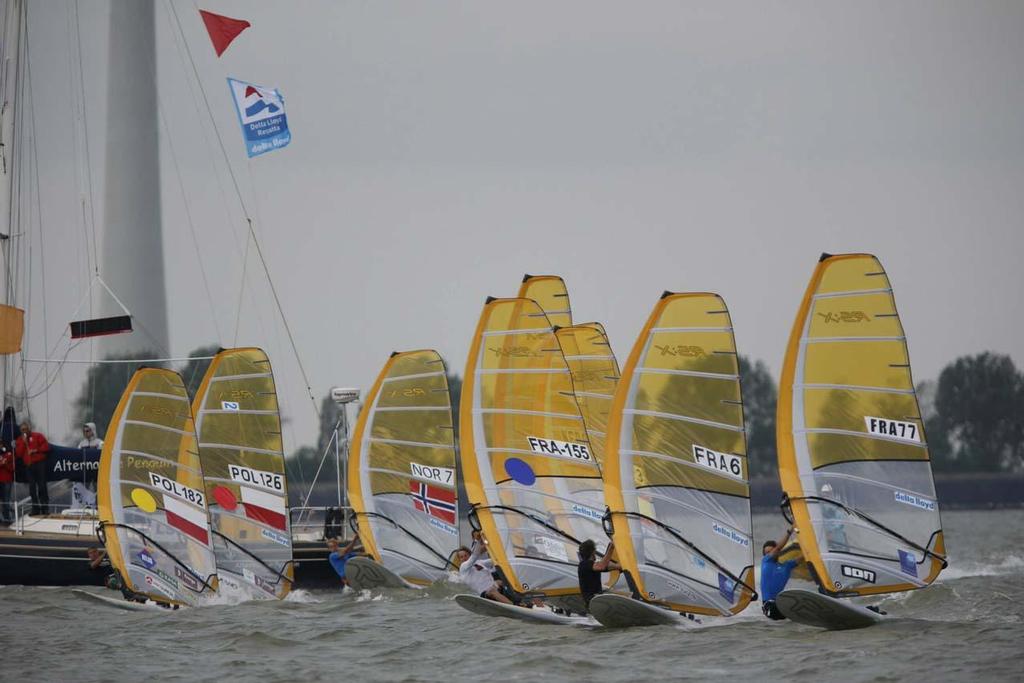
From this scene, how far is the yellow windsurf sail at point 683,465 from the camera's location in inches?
723

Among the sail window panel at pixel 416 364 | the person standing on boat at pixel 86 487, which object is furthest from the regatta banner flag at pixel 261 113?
the sail window panel at pixel 416 364

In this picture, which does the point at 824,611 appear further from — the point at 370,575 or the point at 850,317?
the point at 370,575

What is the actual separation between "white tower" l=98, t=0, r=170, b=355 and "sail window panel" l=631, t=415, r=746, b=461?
135 ft

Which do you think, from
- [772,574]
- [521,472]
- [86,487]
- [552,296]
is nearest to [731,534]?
[772,574]

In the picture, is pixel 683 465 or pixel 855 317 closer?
pixel 855 317

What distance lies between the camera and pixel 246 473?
2364 centimetres

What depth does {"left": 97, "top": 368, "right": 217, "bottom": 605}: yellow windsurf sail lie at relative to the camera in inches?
856

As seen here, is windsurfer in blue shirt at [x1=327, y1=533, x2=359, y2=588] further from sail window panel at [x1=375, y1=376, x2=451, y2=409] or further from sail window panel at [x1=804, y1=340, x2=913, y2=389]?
sail window panel at [x1=804, y1=340, x2=913, y2=389]

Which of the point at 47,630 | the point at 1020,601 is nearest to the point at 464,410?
the point at 47,630

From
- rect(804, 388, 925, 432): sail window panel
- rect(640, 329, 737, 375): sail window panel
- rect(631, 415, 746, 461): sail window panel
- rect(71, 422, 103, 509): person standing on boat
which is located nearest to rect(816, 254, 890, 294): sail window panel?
rect(804, 388, 925, 432): sail window panel

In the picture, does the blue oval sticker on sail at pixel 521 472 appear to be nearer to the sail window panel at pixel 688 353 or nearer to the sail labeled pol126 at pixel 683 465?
the sail labeled pol126 at pixel 683 465

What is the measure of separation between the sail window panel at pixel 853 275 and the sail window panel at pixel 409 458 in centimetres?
823

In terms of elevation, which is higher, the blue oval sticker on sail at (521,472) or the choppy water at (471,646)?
the blue oval sticker on sail at (521,472)

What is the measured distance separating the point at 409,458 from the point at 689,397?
7312 mm
